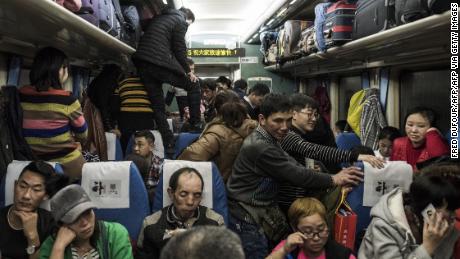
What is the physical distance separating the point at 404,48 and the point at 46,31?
307 cm

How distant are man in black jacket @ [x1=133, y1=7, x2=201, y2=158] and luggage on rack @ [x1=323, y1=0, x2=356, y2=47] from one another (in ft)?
5.15

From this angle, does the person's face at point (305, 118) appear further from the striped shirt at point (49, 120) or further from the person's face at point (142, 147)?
the striped shirt at point (49, 120)

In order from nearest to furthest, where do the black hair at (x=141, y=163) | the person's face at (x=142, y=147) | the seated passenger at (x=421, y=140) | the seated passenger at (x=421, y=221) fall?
the seated passenger at (x=421, y=221), the seated passenger at (x=421, y=140), the black hair at (x=141, y=163), the person's face at (x=142, y=147)

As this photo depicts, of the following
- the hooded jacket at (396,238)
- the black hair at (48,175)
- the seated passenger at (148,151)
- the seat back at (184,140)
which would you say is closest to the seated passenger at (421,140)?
the hooded jacket at (396,238)

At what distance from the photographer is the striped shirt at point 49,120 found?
302cm

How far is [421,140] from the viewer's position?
3568 mm

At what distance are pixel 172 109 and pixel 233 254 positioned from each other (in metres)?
9.06

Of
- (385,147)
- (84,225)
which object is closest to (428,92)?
(385,147)

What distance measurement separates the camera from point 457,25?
2766 mm

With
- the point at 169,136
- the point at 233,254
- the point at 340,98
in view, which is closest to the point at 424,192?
the point at 233,254

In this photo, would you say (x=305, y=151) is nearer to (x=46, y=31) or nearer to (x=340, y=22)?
(x=340, y=22)

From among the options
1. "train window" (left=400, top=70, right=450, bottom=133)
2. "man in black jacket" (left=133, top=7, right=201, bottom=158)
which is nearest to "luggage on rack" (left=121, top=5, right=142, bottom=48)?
"man in black jacket" (left=133, top=7, right=201, bottom=158)

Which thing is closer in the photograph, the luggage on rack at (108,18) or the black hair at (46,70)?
the black hair at (46,70)

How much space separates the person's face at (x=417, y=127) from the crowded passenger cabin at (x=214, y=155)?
1 centimetres
